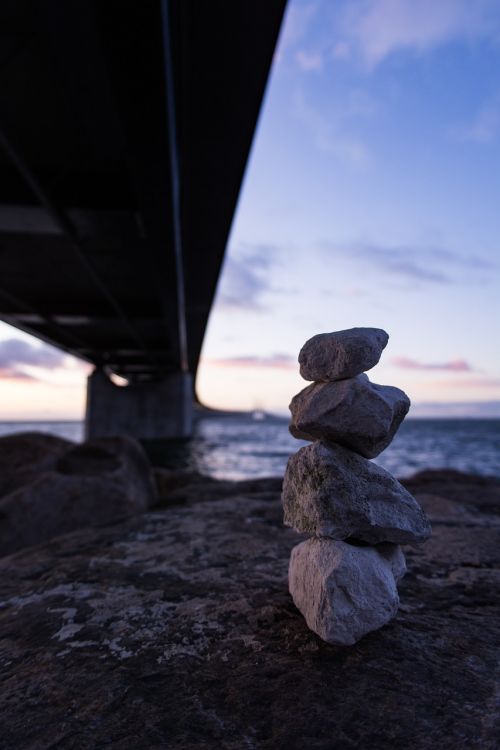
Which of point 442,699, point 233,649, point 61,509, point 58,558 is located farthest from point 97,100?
point 442,699

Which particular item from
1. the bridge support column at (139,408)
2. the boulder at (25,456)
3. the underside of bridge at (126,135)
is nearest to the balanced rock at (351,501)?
the underside of bridge at (126,135)

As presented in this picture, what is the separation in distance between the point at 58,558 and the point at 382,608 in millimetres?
2513

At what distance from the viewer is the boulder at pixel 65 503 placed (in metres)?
4.80

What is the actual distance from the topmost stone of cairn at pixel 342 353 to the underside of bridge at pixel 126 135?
3531mm

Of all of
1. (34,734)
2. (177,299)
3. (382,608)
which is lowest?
(34,734)

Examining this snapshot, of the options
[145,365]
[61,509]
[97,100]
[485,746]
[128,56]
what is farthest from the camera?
[145,365]

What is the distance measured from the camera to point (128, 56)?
4.64 m

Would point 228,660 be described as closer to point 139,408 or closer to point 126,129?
point 126,129

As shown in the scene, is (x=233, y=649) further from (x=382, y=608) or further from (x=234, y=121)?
(x=234, y=121)

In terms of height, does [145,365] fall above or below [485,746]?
above

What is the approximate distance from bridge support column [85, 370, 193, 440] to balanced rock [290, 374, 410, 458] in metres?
31.2

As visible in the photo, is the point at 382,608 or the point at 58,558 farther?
the point at 58,558

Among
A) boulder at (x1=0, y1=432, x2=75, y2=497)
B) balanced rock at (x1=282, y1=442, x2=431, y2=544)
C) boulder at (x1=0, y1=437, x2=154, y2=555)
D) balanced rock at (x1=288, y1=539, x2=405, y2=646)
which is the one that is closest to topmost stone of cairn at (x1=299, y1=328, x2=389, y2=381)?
balanced rock at (x1=282, y1=442, x2=431, y2=544)

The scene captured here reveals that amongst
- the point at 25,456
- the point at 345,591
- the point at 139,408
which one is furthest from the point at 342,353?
the point at 139,408
